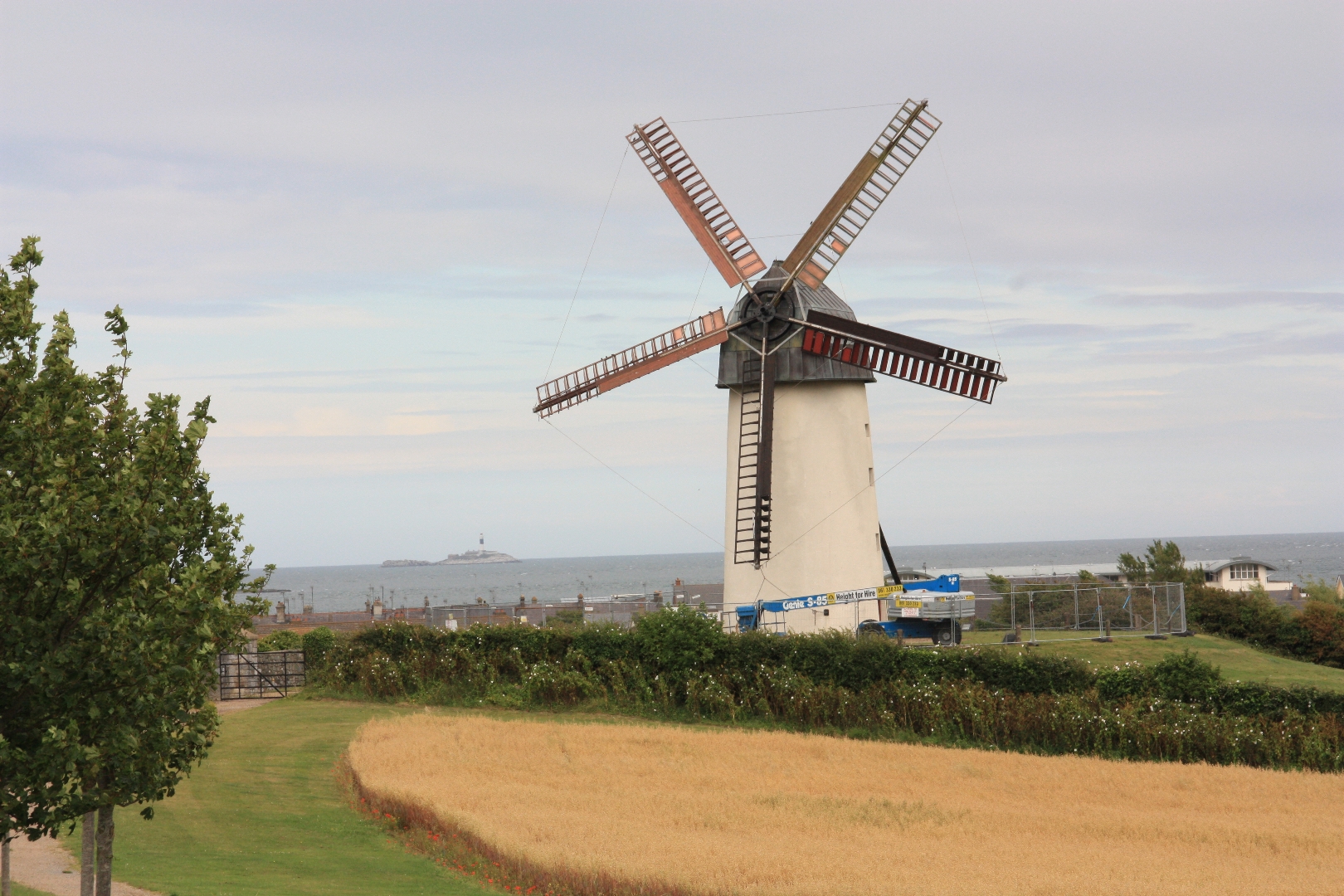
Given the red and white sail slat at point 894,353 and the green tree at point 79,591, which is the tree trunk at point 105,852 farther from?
the red and white sail slat at point 894,353

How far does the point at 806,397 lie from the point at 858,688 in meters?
7.78

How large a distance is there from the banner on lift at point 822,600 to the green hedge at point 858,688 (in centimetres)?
95

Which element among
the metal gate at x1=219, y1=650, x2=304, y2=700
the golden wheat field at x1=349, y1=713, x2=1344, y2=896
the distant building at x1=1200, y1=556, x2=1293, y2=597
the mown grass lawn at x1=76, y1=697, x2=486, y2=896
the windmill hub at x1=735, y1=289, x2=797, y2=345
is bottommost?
the mown grass lawn at x1=76, y1=697, x2=486, y2=896

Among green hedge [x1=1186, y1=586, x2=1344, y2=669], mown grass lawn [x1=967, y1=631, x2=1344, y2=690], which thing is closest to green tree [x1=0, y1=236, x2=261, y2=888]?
mown grass lawn [x1=967, y1=631, x2=1344, y2=690]

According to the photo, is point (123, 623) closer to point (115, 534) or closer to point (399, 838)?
point (115, 534)

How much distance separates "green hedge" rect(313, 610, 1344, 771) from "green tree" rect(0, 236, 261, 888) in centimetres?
2175

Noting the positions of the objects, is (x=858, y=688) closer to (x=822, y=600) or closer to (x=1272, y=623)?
(x=822, y=600)

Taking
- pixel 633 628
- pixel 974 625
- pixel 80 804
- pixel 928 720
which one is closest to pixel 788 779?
pixel 928 720

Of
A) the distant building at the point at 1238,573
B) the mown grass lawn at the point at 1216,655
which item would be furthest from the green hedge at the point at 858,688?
the distant building at the point at 1238,573

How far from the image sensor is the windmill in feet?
108

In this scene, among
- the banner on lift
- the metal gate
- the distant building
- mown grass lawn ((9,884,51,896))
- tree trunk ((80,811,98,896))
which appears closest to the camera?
tree trunk ((80,811,98,896))

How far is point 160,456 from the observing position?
447 inches

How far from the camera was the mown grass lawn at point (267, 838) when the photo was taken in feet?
55.5

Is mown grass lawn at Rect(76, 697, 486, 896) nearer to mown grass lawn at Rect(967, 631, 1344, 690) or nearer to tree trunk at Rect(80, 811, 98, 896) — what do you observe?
tree trunk at Rect(80, 811, 98, 896)
